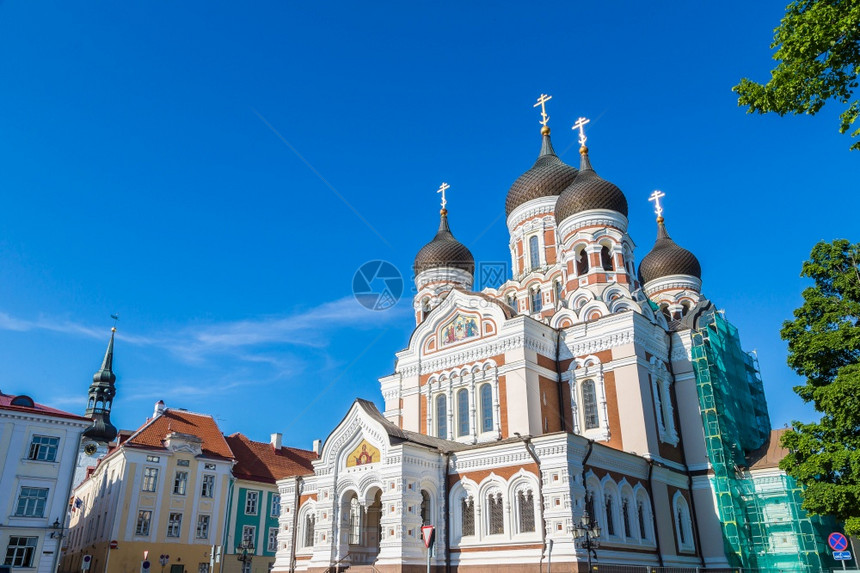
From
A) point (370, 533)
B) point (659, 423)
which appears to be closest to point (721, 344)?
point (659, 423)

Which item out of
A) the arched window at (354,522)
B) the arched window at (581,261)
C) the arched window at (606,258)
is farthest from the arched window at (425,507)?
the arched window at (606,258)

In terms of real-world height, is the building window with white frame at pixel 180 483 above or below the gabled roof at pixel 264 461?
below

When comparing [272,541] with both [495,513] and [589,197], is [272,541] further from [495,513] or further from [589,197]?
[589,197]

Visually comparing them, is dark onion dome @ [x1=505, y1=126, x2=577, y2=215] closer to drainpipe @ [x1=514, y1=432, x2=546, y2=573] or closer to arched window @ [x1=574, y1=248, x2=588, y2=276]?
arched window @ [x1=574, y1=248, x2=588, y2=276]

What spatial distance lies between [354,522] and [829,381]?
15.2m

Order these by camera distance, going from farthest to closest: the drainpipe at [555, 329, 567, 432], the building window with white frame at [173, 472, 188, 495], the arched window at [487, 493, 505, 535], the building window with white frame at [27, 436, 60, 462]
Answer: the building window with white frame at [173, 472, 188, 495], the building window with white frame at [27, 436, 60, 462], the drainpipe at [555, 329, 567, 432], the arched window at [487, 493, 505, 535]

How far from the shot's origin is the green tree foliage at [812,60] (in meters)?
9.60

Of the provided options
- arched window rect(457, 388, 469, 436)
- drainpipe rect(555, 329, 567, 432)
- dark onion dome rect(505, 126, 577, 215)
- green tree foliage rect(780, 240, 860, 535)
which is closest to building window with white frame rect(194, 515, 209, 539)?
arched window rect(457, 388, 469, 436)

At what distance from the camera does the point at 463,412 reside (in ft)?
87.5

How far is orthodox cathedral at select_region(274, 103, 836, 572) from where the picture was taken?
1983cm

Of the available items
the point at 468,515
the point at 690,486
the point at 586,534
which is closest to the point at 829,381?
the point at 586,534

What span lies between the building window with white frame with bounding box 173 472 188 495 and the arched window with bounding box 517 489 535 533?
18598 millimetres

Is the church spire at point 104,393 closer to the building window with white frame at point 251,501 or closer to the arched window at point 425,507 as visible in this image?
the building window with white frame at point 251,501

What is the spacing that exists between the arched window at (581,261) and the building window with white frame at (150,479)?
2153 cm
